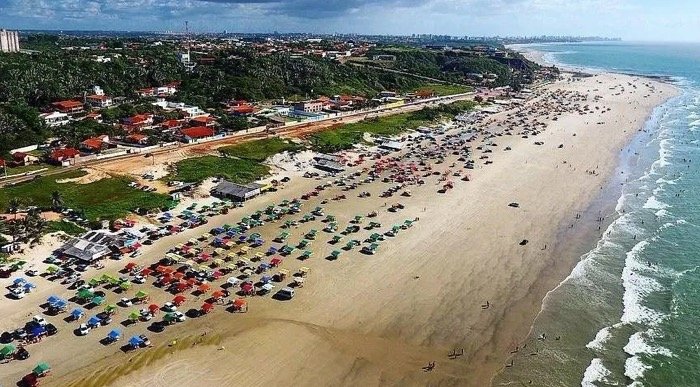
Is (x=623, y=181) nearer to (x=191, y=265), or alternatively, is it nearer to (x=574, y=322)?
(x=574, y=322)

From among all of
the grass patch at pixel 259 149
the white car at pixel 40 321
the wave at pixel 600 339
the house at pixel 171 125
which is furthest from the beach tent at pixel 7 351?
the house at pixel 171 125

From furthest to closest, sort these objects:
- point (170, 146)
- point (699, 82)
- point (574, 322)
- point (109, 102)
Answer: point (699, 82) < point (109, 102) < point (170, 146) < point (574, 322)

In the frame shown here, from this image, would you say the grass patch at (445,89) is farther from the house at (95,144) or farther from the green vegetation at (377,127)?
the house at (95,144)

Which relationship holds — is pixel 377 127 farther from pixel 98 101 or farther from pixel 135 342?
pixel 135 342

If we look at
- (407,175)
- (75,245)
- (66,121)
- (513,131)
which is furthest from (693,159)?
(66,121)

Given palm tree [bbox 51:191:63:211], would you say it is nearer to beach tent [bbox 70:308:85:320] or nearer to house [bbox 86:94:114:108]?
beach tent [bbox 70:308:85:320]

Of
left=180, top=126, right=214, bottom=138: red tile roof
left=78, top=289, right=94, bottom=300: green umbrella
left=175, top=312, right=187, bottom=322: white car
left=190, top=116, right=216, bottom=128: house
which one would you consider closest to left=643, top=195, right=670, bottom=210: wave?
left=175, top=312, right=187, bottom=322: white car

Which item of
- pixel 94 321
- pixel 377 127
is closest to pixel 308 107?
pixel 377 127

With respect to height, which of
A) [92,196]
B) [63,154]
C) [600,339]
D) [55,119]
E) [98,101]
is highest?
[98,101]
